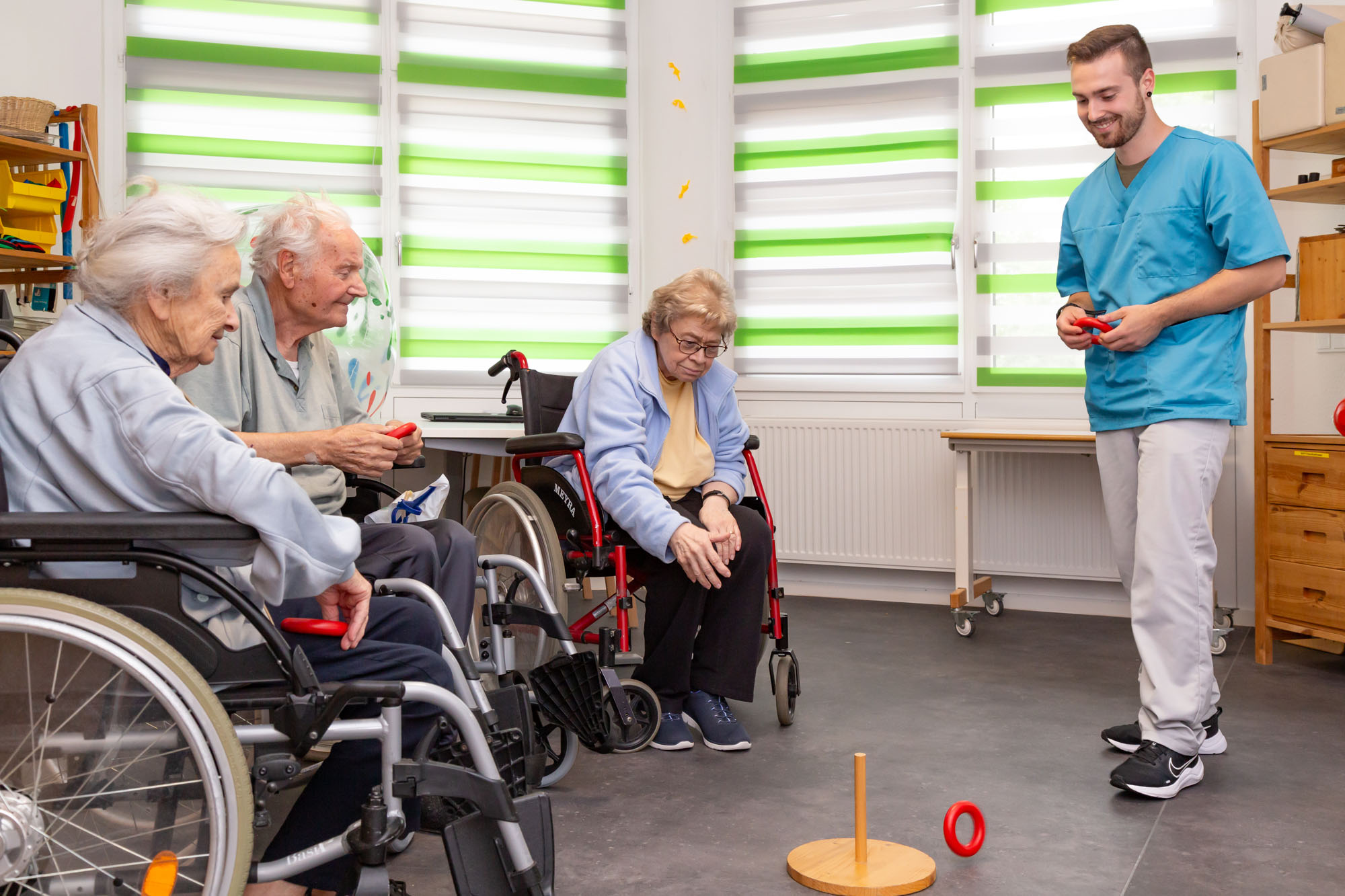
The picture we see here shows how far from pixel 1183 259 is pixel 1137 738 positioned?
3.37 feet

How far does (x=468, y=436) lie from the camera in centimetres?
359

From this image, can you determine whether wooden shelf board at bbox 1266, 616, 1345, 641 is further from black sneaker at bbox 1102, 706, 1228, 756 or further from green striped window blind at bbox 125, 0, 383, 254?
green striped window blind at bbox 125, 0, 383, 254

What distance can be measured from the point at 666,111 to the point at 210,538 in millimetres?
3834

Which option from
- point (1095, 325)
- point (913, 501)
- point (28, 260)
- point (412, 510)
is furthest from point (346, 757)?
→ point (913, 501)

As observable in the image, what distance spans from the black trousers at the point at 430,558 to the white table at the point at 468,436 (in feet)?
4.75

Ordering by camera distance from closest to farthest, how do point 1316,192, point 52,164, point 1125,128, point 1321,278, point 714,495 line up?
point 1125,128
point 714,495
point 1321,278
point 1316,192
point 52,164

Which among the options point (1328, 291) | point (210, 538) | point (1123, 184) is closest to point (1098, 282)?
point (1123, 184)

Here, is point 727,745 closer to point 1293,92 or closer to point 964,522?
point 964,522

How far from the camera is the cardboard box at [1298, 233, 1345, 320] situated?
3.20 meters

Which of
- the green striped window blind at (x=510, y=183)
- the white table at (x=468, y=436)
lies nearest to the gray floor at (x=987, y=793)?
the white table at (x=468, y=436)

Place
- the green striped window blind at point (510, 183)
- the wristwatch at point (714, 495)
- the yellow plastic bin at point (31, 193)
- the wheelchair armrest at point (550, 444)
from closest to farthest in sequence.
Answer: the wheelchair armrest at point (550, 444), the wristwatch at point (714, 495), the yellow plastic bin at point (31, 193), the green striped window blind at point (510, 183)

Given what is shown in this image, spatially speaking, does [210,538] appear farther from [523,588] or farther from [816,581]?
[816,581]

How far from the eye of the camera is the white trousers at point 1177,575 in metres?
2.22

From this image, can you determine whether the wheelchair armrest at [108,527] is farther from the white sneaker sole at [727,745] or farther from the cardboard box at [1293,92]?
the cardboard box at [1293,92]
